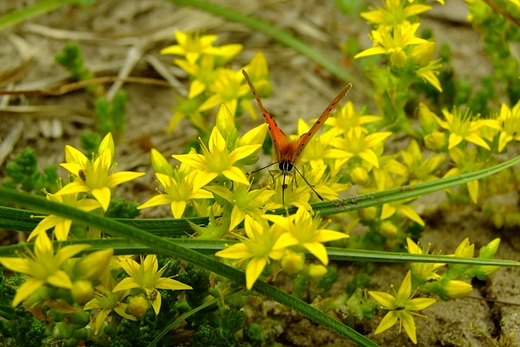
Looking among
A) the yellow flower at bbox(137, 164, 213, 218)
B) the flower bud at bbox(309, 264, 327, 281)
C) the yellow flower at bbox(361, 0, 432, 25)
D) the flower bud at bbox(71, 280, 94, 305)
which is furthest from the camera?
the yellow flower at bbox(361, 0, 432, 25)

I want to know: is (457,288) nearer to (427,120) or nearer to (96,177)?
(427,120)

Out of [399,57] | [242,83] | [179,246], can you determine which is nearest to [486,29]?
[399,57]

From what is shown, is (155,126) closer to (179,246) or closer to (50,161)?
(50,161)

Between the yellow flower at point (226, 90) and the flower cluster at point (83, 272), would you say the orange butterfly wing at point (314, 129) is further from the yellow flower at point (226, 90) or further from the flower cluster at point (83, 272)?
the yellow flower at point (226, 90)

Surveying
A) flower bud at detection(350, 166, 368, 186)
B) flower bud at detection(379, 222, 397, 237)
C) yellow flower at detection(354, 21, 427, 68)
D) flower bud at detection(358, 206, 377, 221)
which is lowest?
flower bud at detection(379, 222, 397, 237)

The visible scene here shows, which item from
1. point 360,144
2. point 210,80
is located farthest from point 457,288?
point 210,80

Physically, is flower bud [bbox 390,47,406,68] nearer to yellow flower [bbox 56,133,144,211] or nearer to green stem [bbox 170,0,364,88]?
yellow flower [bbox 56,133,144,211]

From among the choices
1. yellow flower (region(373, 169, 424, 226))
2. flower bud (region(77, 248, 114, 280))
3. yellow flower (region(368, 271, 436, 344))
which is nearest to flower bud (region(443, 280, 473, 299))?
yellow flower (region(368, 271, 436, 344))

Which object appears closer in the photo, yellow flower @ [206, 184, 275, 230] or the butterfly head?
yellow flower @ [206, 184, 275, 230]
